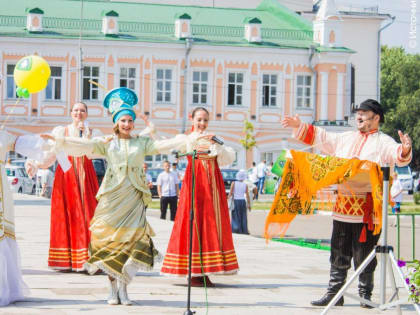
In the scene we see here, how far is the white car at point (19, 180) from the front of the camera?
35.4 m

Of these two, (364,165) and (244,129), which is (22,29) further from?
(364,165)

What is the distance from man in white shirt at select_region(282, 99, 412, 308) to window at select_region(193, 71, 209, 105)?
3755 cm

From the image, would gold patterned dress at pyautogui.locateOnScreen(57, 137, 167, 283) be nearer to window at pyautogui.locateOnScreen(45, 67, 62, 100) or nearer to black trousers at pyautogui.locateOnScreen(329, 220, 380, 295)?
black trousers at pyautogui.locateOnScreen(329, 220, 380, 295)

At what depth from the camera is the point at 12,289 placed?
8562 mm

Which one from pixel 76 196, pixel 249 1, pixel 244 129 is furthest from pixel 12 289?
pixel 249 1

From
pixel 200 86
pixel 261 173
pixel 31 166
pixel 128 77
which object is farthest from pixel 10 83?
pixel 31 166

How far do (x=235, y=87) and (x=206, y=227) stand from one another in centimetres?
3698

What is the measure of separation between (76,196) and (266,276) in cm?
246

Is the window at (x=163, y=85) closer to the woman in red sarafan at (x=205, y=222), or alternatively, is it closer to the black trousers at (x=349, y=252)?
the woman in red sarafan at (x=205, y=222)

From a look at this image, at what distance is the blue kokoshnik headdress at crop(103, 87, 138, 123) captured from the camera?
8930mm

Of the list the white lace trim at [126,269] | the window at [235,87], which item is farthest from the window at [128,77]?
the white lace trim at [126,269]

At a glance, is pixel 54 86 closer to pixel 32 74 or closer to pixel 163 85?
pixel 163 85

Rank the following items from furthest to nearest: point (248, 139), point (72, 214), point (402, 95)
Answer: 1. point (402, 95)
2. point (248, 139)
3. point (72, 214)

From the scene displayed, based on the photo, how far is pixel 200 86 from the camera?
46531 mm
